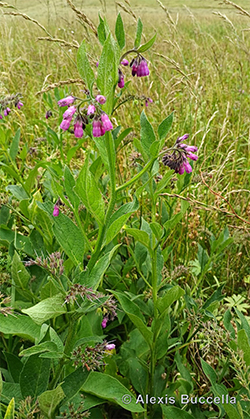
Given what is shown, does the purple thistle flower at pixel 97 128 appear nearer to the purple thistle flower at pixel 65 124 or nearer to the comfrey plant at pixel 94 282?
the comfrey plant at pixel 94 282

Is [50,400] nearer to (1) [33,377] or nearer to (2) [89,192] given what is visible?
(1) [33,377]

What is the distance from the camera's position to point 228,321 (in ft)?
4.48

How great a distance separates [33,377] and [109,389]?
0.71 feet

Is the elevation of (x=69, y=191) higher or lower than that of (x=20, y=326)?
higher

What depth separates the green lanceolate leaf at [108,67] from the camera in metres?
0.90

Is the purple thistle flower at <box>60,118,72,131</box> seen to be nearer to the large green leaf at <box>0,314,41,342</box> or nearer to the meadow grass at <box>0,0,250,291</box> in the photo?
the large green leaf at <box>0,314,41,342</box>

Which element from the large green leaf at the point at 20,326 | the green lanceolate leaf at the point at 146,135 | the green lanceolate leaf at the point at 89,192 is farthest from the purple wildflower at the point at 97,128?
the large green leaf at the point at 20,326

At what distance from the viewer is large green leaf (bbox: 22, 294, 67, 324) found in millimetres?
839

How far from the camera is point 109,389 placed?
3.57 ft

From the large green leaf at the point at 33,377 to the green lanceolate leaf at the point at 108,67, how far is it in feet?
2.43

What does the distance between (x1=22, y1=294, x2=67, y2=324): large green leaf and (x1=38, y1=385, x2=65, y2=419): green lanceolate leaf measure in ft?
0.56

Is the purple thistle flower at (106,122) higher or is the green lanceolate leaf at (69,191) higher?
the purple thistle flower at (106,122)

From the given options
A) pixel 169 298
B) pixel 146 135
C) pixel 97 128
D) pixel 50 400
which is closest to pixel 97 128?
pixel 97 128

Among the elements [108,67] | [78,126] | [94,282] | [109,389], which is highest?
[108,67]
